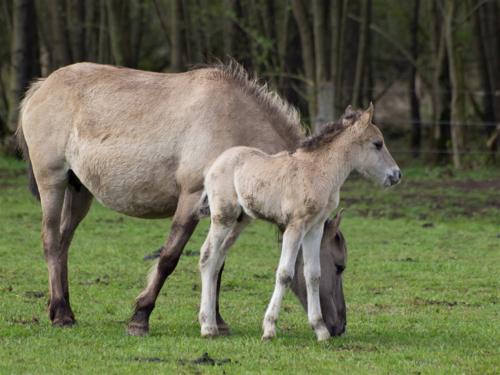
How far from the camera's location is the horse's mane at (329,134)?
841 cm

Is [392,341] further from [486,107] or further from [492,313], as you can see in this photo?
[486,107]

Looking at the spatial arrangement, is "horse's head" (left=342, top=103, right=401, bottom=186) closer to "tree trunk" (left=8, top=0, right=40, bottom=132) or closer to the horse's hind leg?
the horse's hind leg

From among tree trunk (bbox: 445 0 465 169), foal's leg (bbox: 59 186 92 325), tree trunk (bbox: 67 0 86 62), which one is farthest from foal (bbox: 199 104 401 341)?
tree trunk (bbox: 67 0 86 62)

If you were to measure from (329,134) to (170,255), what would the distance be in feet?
5.18

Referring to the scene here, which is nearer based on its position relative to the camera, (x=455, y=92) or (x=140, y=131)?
(x=140, y=131)

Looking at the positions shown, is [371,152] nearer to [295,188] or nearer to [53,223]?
[295,188]

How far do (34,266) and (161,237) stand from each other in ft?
10.6

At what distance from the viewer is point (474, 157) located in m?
25.4

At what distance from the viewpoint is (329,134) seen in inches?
332

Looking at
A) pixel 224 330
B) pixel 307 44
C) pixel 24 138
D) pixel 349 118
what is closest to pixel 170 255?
pixel 224 330

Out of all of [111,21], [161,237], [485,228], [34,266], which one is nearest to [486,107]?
[111,21]

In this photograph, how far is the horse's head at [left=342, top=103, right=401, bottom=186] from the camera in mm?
8336

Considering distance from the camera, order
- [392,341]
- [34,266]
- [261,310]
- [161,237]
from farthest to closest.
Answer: [161,237], [34,266], [261,310], [392,341]

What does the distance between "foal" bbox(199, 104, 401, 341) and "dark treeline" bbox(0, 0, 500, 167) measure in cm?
1534
